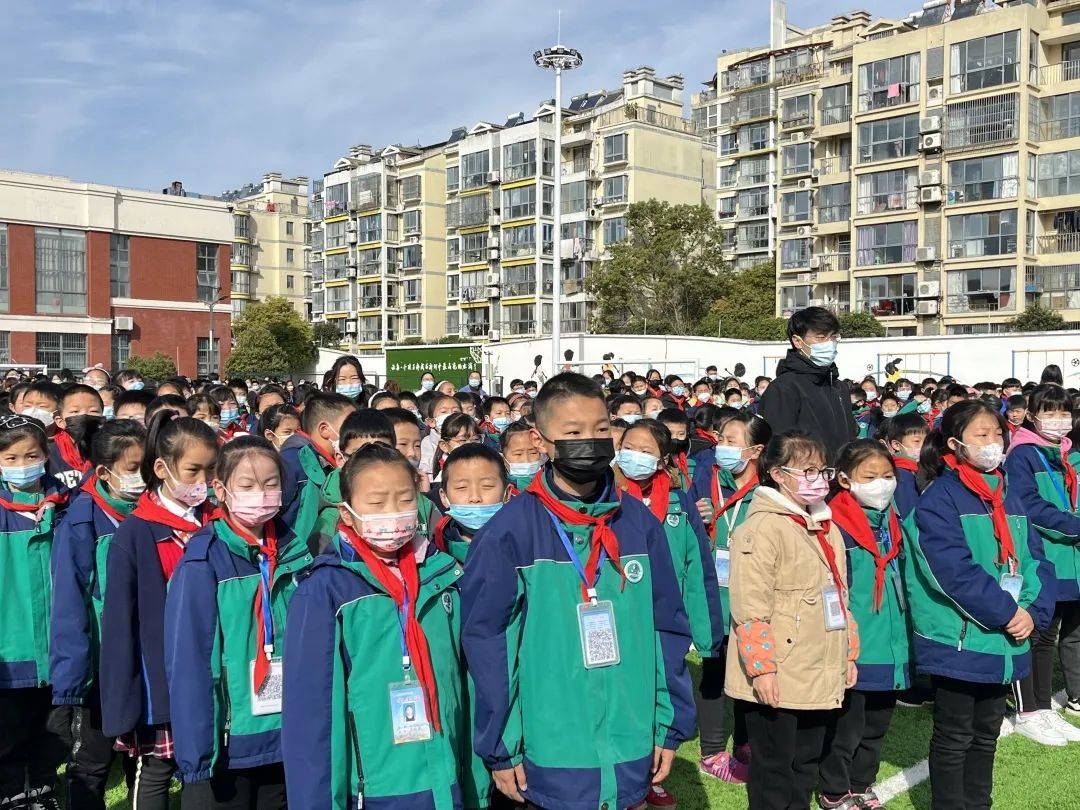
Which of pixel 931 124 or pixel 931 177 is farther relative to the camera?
pixel 931 177

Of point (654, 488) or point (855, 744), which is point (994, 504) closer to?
point (855, 744)

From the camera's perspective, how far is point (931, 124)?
3794 centimetres

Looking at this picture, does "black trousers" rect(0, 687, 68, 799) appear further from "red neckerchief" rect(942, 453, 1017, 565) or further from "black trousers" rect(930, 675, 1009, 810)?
"red neckerchief" rect(942, 453, 1017, 565)

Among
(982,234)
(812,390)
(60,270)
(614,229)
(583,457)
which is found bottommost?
(583,457)

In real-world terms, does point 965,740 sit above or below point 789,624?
below

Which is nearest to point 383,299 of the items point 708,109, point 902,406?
point 708,109

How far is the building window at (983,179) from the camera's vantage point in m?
36.0

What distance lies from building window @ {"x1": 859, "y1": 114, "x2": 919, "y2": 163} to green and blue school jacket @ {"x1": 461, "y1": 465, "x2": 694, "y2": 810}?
4081 centimetres

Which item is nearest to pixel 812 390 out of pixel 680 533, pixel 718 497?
pixel 718 497

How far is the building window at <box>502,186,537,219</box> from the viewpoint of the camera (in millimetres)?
Result: 54219

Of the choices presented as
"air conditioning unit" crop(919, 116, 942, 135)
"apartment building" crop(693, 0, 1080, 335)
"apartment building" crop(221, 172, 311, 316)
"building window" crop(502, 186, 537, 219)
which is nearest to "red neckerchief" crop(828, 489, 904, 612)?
"apartment building" crop(693, 0, 1080, 335)

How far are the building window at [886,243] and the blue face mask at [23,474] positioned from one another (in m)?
39.8

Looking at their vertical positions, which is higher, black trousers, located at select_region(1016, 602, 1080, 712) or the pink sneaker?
black trousers, located at select_region(1016, 602, 1080, 712)

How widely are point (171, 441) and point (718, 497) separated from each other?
10.0ft
